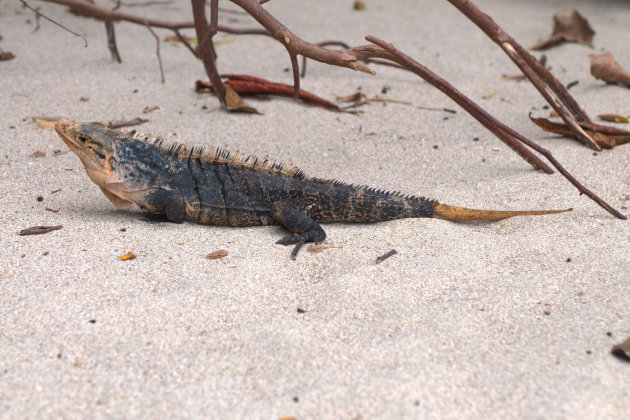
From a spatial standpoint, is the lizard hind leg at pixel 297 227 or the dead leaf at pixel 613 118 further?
the dead leaf at pixel 613 118

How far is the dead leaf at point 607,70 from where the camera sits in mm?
6479

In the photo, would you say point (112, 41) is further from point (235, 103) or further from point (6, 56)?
point (235, 103)

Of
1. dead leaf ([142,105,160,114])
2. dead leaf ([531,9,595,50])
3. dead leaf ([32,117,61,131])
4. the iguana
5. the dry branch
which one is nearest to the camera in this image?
the dry branch

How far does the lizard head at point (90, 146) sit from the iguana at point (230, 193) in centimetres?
1

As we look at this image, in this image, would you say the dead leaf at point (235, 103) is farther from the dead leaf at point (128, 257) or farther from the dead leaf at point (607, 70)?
the dead leaf at point (607, 70)

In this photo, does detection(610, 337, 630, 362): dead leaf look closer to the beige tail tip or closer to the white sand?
the white sand

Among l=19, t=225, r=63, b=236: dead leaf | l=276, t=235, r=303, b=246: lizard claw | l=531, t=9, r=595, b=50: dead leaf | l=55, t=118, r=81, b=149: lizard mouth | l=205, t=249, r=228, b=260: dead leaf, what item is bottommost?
l=19, t=225, r=63, b=236: dead leaf

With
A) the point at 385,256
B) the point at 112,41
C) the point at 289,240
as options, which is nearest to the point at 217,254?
the point at 289,240

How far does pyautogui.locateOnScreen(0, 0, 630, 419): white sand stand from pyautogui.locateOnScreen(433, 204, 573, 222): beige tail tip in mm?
66

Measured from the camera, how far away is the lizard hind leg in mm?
3912

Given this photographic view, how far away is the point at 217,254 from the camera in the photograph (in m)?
3.63

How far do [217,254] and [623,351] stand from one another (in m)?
2.26

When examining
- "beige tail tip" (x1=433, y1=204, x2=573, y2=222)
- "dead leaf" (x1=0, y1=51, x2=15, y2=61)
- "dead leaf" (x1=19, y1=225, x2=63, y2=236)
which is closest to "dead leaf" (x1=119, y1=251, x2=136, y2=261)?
"dead leaf" (x1=19, y1=225, x2=63, y2=236)

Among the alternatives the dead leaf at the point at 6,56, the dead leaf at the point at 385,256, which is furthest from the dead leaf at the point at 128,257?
the dead leaf at the point at 6,56
